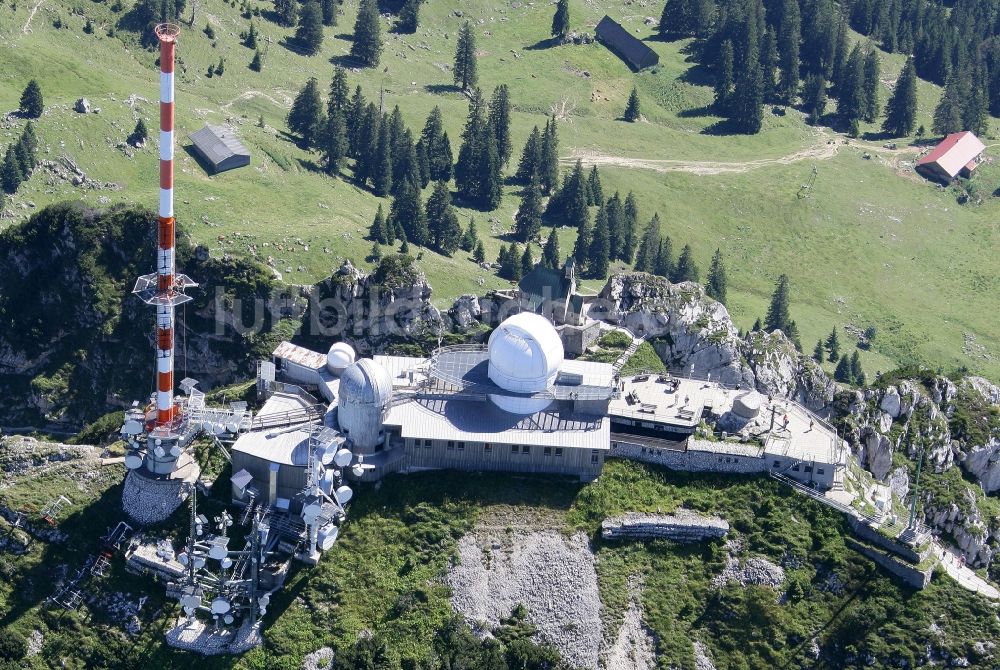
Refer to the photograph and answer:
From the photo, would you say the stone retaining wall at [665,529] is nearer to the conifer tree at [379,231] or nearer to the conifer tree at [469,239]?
the conifer tree at [379,231]

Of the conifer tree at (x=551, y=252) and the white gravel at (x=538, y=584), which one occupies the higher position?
the white gravel at (x=538, y=584)

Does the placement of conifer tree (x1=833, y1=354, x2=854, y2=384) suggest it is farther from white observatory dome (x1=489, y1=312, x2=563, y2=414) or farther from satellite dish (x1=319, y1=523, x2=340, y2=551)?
satellite dish (x1=319, y1=523, x2=340, y2=551)

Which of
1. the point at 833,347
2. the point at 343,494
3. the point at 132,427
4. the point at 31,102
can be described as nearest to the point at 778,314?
the point at 833,347

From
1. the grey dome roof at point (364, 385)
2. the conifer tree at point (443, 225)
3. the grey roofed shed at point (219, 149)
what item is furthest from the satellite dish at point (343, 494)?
the grey roofed shed at point (219, 149)

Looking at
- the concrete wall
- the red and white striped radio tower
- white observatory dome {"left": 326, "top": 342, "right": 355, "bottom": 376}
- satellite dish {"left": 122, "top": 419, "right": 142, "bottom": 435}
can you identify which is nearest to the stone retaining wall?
the concrete wall

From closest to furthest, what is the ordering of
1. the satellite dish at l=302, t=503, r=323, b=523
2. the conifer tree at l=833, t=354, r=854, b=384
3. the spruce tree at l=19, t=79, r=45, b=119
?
the satellite dish at l=302, t=503, r=323, b=523 → the spruce tree at l=19, t=79, r=45, b=119 → the conifer tree at l=833, t=354, r=854, b=384

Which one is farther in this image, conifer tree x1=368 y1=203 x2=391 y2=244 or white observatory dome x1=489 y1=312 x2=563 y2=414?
conifer tree x1=368 y1=203 x2=391 y2=244

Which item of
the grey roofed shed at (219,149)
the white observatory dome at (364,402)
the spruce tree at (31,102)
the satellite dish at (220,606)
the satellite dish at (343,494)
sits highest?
the white observatory dome at (364,402)
